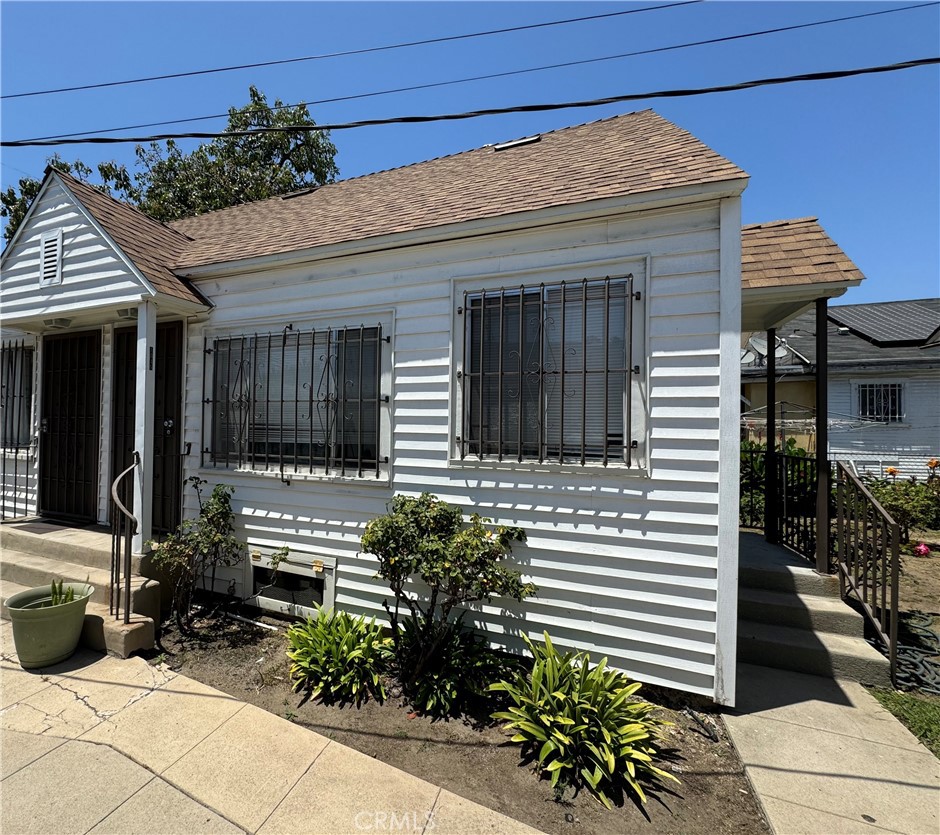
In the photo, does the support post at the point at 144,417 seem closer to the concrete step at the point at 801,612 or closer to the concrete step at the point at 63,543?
the concrete step at the point at 63,543

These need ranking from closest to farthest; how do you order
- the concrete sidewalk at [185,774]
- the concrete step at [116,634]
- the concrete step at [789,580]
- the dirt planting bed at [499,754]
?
the concrete sidewalk at [185,774] → the dirt planting bed at [499,754] → the concrete step at [116,634] → the concrete step at [789,580]

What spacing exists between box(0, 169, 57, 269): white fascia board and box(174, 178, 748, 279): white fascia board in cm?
180

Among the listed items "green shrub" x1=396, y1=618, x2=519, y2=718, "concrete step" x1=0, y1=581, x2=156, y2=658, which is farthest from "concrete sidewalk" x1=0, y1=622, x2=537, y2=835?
"green shrub" x1=396, y1=618, x2=519, y2=718

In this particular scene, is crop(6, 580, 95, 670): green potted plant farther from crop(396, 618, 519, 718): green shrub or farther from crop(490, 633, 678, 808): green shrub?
crop(490, 633, 678, 808): green shrub

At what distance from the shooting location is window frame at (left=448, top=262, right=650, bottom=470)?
322 cm

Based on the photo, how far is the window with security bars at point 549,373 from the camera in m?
3.33

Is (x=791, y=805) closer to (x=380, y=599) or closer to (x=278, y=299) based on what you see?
(x=380, y=599)

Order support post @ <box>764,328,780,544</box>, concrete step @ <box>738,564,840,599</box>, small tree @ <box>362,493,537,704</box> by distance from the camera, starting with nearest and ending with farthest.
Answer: small tree @ <box>362,493,537,704</box>, concrete step @ <box>738,564,840,599</box>, support post @ <box>764,328,780,544</box>

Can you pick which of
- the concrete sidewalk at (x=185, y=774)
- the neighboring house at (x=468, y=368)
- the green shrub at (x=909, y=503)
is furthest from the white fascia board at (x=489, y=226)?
the green shrub at (x=909, y=503)

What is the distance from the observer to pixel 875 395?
1215 cm

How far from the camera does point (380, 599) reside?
12.9 feet

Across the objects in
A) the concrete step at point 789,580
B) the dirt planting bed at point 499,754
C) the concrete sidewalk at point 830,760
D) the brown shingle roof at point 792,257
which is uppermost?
the brown shingle roof at point 792,257

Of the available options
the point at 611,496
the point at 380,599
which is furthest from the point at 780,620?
the point at 380,599

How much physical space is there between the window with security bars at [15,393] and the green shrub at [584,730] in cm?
715
